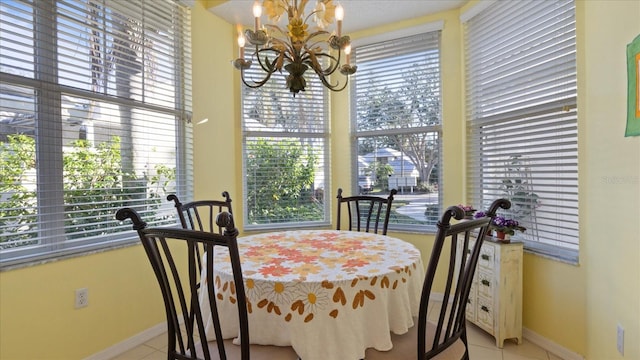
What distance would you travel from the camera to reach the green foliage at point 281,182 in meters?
3.29

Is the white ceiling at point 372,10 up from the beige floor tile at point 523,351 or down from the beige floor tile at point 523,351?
up

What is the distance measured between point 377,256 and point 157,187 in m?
1.85

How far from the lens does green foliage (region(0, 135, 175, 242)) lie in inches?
68.9

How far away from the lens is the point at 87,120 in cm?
212

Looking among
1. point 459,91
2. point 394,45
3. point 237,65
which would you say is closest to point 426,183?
point 459,91

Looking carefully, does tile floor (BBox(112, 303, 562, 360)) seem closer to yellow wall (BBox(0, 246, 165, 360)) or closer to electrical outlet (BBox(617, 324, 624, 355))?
yellow wall (BBox(0, 246, 165, 360))

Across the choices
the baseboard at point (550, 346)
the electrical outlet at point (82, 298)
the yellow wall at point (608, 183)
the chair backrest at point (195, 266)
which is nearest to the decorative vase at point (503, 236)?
the yellow wall at point (608, 183)

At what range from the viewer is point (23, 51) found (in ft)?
5.85

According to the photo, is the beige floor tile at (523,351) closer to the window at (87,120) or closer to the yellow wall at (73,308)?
the yellow wall at (73,308)

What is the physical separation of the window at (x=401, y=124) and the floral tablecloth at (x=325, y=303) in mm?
1773

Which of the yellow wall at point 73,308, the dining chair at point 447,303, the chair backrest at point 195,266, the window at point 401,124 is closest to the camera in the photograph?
the chair backrest at point 195,266

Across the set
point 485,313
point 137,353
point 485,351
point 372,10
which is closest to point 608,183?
point 485,313

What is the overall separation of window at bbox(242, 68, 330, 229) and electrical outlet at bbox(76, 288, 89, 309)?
1450 millimetres

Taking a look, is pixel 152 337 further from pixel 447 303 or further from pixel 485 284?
pixel 485 284
